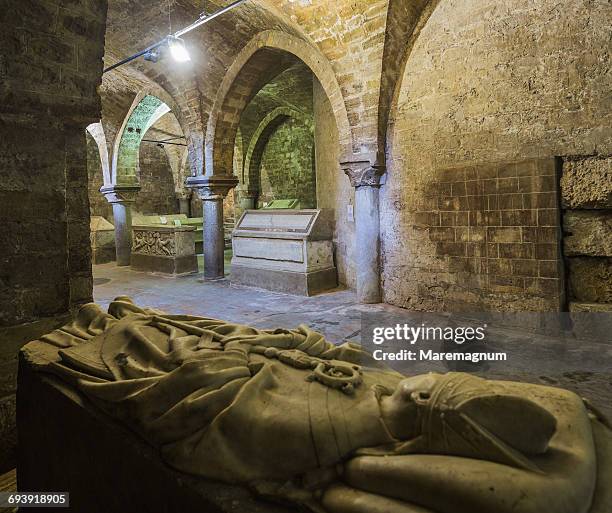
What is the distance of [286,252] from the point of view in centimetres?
738

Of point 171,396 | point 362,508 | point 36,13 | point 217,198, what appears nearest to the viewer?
point 362,508

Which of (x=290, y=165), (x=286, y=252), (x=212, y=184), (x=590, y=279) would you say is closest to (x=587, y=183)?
(x=590, y=279)

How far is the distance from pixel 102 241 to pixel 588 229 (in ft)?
41.4

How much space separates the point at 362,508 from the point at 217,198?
8.55 metres

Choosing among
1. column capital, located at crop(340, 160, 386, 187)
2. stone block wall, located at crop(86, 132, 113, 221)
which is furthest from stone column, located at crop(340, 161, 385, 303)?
stone block wall, located at crop(86, 132, 113, 221)

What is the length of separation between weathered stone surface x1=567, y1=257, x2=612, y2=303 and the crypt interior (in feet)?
0.05

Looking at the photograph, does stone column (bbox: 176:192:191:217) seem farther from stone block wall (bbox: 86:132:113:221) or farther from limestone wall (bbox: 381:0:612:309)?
limestone wall (bbox: 381:0:612:309)

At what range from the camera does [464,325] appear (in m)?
5.27

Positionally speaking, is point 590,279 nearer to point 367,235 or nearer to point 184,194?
point 367,235

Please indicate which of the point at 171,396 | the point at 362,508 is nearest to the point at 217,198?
the point at 171,396

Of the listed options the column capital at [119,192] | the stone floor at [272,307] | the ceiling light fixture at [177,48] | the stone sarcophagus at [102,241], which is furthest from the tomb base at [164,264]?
the ceiling light fixture at [177,48]

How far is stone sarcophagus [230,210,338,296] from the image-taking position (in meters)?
7.17

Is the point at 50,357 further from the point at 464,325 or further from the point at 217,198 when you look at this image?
the point at 217,198

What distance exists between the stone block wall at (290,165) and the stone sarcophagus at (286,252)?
21.9 ft
